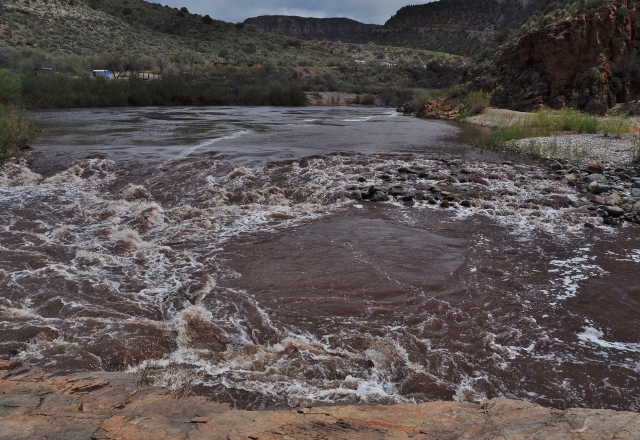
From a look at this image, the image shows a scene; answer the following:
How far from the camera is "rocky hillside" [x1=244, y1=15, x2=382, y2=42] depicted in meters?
110

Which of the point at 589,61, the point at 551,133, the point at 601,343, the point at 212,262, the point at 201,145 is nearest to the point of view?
the point at 601,343

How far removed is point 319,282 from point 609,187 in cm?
672

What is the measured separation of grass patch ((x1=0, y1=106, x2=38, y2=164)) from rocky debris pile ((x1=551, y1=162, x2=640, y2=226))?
12.6m

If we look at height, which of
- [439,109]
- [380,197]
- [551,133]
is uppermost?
[439,109]

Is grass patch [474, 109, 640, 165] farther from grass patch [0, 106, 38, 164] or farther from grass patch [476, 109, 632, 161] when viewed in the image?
grass patch [0, 106, 38, 164]

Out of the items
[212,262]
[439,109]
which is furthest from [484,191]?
[439,109]

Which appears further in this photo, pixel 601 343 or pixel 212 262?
pixel 212 262

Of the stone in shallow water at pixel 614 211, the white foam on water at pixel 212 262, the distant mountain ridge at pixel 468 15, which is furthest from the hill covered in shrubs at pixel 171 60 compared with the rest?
the stone in shallow water at pixel 614 211

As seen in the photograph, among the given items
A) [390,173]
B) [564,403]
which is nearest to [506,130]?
[390,173]

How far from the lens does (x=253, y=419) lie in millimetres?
2078

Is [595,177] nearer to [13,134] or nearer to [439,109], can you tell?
[13,134]

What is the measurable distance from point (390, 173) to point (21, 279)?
7228mm

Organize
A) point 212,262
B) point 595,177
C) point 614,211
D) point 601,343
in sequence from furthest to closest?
point 595,177 → point 614,211 → point 212,262 → point 601,343


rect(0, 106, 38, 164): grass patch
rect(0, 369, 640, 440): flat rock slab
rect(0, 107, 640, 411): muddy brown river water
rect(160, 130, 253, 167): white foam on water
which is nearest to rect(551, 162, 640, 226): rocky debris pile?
rect(0, 107, 640, 411): muddy brown river water
